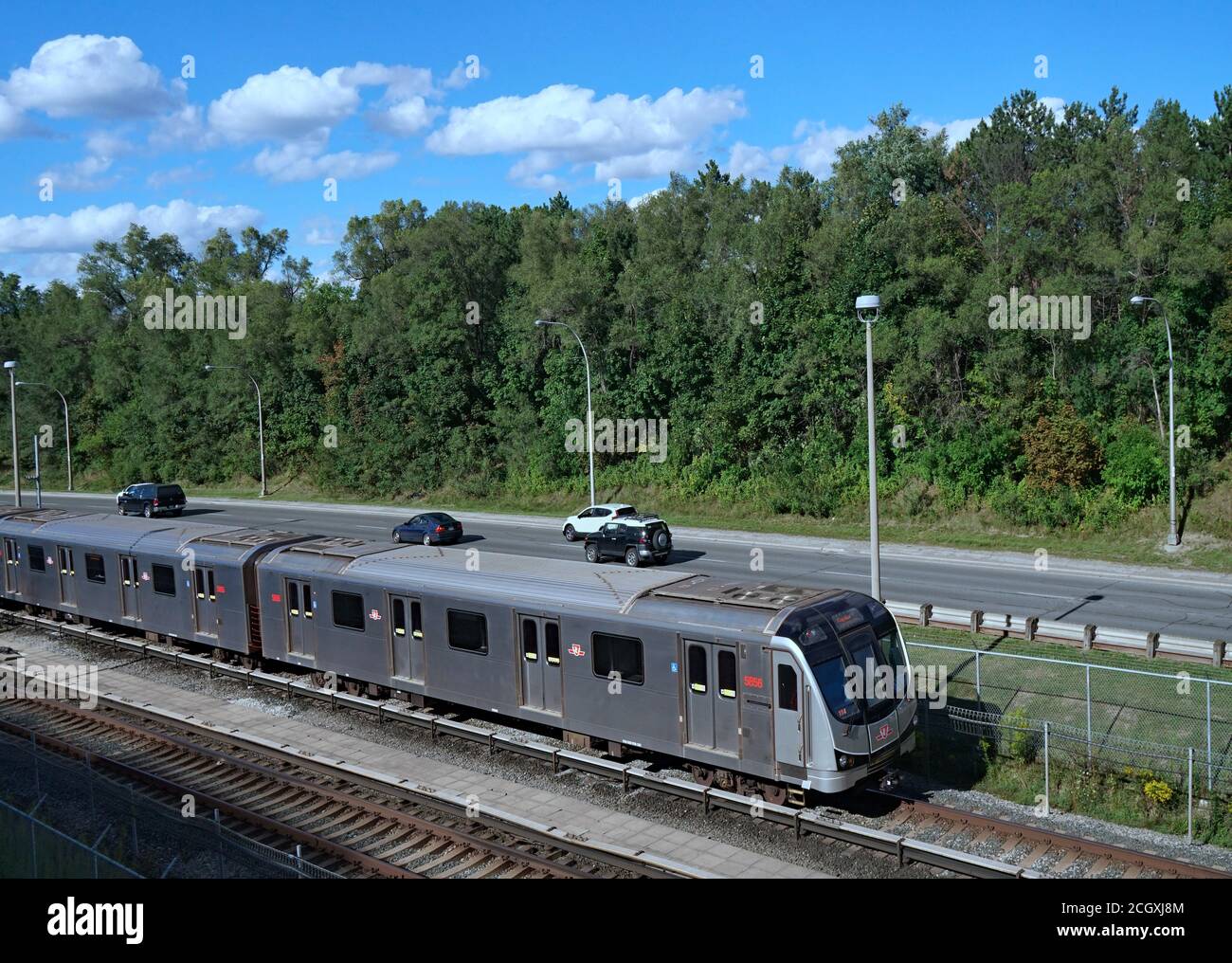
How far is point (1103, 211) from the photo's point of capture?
1679 inches

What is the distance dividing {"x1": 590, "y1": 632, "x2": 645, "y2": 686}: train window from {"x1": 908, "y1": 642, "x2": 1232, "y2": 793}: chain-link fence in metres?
5.82

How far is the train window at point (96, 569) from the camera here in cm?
2791

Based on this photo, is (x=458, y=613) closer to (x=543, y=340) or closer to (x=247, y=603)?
(x=247, y=603)

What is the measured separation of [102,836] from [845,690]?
1037 cm

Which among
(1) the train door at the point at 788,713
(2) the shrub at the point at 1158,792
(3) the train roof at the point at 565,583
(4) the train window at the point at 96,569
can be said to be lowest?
(2) the shrub at the point at 1158,792

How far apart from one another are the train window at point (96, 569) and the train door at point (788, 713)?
2119 centimetres

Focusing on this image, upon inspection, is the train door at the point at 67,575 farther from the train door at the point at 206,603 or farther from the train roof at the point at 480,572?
the train roof at the point at 480,572

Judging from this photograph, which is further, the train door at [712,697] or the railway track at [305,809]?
the train door at [712,697]

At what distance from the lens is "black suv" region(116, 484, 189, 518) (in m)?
55.9

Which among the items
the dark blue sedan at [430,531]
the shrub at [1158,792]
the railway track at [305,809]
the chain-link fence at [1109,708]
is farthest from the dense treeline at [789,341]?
the railway track at [305,809]

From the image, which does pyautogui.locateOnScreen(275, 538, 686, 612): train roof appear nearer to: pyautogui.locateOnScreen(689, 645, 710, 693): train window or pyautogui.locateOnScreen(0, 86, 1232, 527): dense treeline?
pyautogui.locateOnScreen(689, 645, 710, 693): train window

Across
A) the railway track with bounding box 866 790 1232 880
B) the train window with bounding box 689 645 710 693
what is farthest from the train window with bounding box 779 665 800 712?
the railway track with bounding box 866 790 1232 880

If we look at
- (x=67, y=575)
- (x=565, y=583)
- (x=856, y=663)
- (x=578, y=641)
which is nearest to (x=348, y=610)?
(x=565, y=583)
